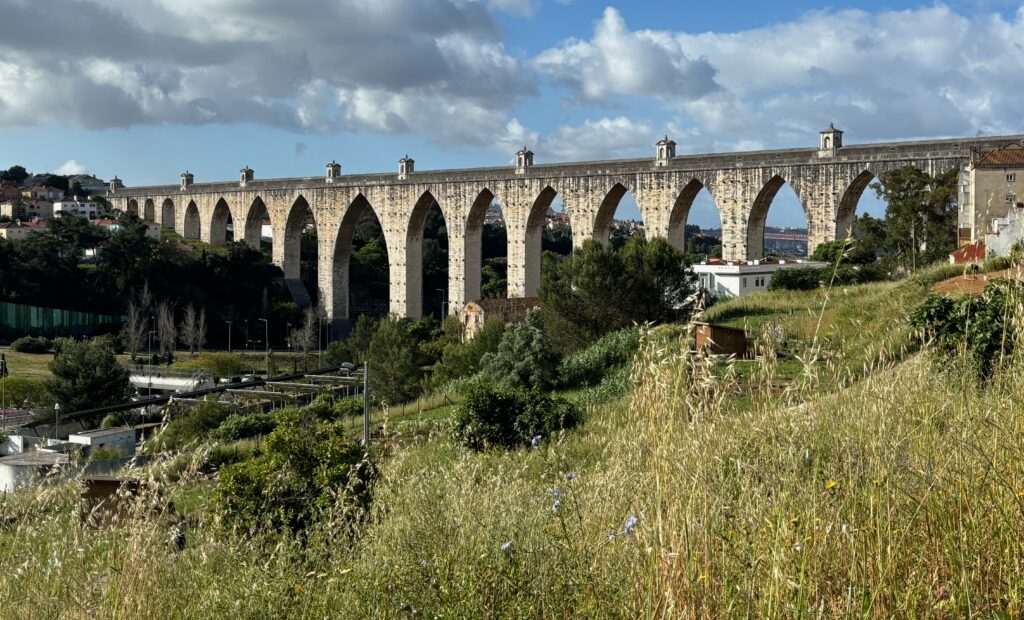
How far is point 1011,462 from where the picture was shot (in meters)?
2.25

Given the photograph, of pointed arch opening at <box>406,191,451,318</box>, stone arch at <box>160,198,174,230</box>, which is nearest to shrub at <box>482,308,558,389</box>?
pointed arch opening at <box>406,191,451,318</box>

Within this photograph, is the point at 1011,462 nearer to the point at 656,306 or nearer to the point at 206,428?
the point at 656,306

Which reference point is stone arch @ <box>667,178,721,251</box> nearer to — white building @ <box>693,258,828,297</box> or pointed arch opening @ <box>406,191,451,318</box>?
white building @ <box>693,258,828,297</box>

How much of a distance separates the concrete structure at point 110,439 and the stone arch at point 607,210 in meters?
14.7

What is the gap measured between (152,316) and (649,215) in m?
19.1

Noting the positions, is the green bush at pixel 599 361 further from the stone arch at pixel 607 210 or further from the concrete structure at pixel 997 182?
the stone arch at pixel 607 210

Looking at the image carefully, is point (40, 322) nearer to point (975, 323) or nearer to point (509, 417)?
point (509, 417)

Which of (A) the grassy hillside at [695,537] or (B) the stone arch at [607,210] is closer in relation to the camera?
(A) the grassy hillside at [695,537]

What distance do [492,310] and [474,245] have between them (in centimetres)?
609

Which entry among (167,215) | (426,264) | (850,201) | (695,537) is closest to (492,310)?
(850,201)

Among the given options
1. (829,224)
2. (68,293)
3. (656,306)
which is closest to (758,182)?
(829,224)

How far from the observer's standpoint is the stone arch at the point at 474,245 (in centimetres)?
3094

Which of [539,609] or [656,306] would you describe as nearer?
[539,609]

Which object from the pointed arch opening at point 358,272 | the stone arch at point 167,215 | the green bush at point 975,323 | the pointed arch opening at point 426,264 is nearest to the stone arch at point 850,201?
the pointed arch opening at point 426,264
